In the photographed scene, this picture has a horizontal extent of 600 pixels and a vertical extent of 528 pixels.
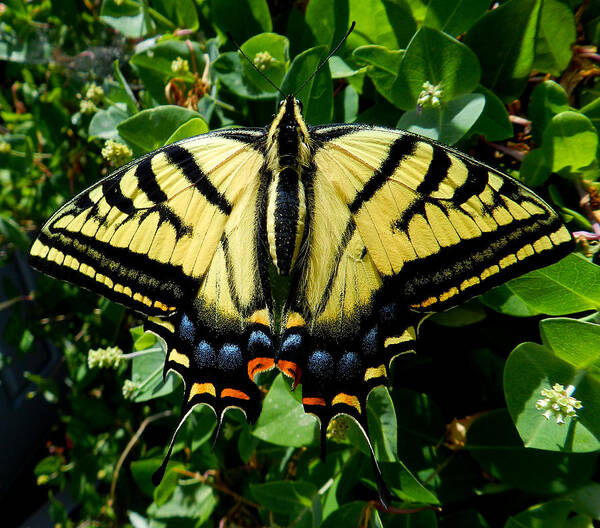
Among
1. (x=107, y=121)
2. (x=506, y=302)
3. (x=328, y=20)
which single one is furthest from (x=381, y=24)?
(x=107, y=121)

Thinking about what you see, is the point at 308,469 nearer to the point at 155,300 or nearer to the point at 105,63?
the point at 155,300

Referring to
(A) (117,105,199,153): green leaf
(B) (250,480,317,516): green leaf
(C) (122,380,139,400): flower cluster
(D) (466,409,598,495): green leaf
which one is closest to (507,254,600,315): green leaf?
(D) (466,409,598,495): green leaf

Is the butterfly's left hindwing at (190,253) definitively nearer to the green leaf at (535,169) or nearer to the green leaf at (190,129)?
the green leaf at (190,129)

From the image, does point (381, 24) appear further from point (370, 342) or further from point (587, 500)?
point (587, 500)

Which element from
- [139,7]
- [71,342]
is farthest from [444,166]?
[71,342]

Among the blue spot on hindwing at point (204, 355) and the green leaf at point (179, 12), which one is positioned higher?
the green leaf at point (179, 12)

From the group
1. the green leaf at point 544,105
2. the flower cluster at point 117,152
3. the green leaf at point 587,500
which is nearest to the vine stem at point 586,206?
the green leaf at point 544,105

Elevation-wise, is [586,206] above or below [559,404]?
above
